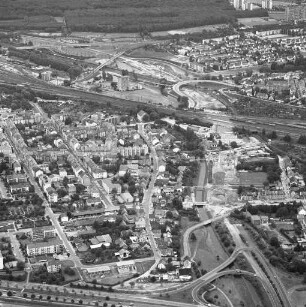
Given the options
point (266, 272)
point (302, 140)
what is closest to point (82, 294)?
point (266, 272)

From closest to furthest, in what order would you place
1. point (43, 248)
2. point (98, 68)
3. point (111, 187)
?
point (43, 248)
point (111, 187)
point (98, 68)

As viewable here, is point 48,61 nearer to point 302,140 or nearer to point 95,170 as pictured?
point 302,140

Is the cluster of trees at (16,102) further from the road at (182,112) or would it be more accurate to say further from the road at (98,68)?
the road at (98,68)

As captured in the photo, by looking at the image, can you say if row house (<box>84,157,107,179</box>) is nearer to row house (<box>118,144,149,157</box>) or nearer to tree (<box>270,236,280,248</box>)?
row house (<box>118,144,149,157</box>)

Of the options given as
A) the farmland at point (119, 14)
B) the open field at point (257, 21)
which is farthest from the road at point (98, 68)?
the open field at point (257, 21)

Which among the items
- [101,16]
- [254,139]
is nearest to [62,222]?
[254,139]

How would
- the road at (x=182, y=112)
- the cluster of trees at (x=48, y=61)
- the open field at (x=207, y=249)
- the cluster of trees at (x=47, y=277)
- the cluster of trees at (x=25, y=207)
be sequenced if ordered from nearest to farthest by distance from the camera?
the cluster of trees at (x=47, y=277) → the open field at (x=207, y=249) → the cluster of trees at (x=25, y=207) → the road at (x=182, y=112) → the cluster of trees at (x=48, y=61)
